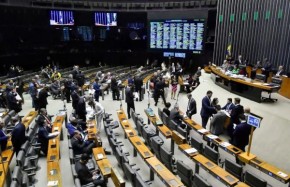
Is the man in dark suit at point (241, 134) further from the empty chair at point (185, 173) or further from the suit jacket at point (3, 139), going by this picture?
the suit jacket at point (3, 139)

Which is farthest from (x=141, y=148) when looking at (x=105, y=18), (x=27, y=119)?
(x=105, y=18)

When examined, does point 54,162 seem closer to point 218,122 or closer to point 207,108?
point 218,122

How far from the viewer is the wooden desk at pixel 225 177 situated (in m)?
5.00

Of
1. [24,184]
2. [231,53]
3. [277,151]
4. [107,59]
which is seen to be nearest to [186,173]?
[24,184]

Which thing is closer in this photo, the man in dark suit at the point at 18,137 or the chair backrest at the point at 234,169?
the chair backrest at the point at 234,169

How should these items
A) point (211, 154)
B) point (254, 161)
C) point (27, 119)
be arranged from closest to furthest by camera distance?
point (254, 161) < point (211, 154) < point (27, 119)

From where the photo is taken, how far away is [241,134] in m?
6.50

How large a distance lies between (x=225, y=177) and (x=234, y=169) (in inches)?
18.3

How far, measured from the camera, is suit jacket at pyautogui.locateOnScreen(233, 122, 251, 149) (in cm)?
644

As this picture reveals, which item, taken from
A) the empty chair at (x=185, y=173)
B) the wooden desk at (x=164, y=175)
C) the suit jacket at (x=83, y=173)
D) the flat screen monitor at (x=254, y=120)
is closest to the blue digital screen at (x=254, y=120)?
the flat screen monitor at (x=254, y=120)

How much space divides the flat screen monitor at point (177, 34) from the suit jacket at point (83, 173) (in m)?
14.5

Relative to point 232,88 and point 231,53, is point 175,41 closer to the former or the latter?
point 231,53

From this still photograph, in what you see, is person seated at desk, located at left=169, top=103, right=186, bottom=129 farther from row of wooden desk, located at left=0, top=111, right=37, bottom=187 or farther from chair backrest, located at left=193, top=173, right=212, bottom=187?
row of wooden desk, located at left=0, top=111, right=37, bottom=187

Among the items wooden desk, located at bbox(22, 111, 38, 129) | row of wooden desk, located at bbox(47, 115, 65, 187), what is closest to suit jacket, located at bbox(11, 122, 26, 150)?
row of wooden desk, located at bbox(47, 115, 65, 187)
